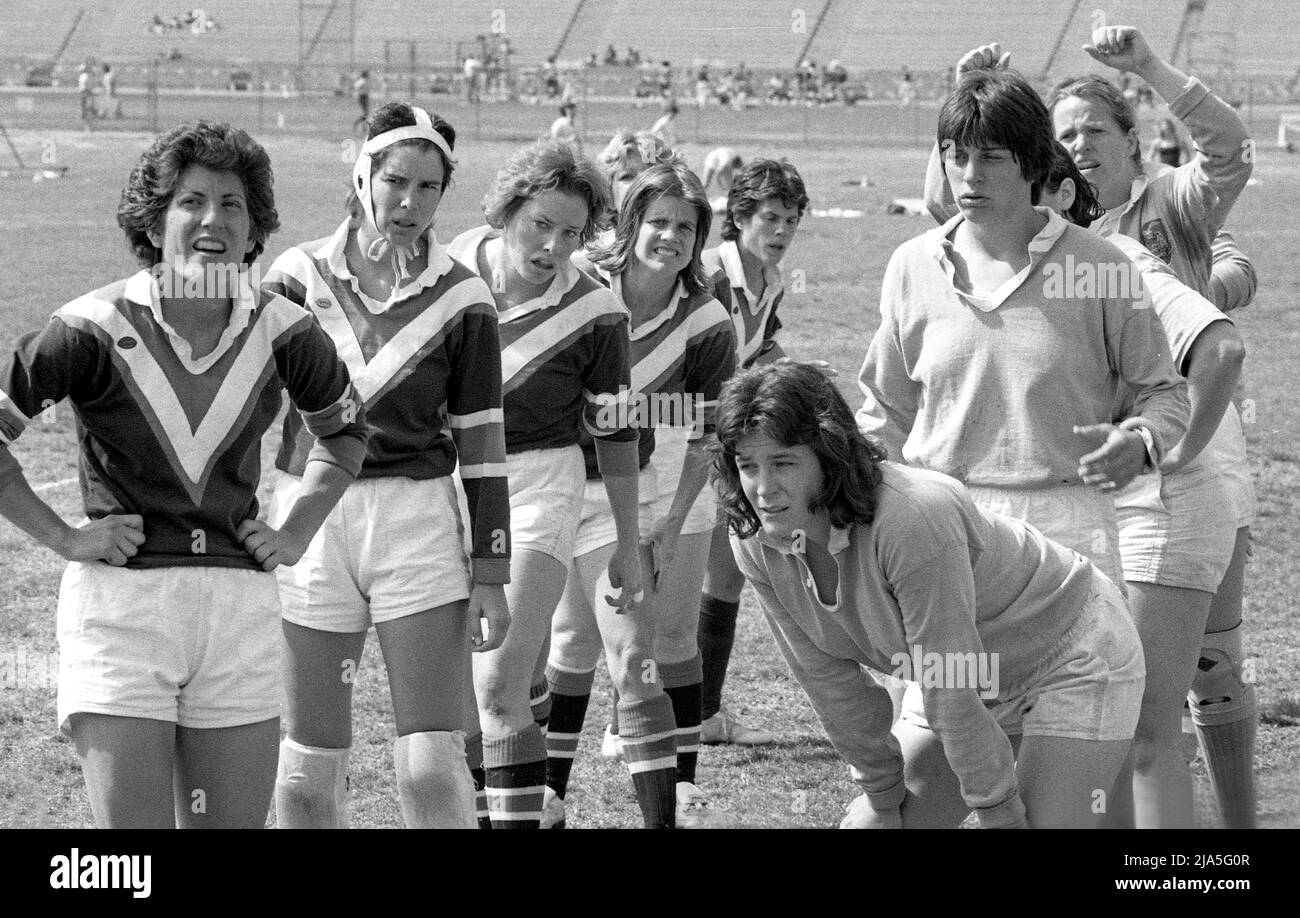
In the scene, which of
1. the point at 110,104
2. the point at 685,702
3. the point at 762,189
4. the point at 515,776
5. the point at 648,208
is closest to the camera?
the point at 515,776

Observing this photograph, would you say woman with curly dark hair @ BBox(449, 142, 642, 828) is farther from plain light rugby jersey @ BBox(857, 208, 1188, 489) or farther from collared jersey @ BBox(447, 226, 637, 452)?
plain light rugby jersey @ BBox(857, 208, 1188, 489)

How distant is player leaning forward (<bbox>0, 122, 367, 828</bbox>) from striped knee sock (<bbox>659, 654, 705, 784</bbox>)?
2066mm

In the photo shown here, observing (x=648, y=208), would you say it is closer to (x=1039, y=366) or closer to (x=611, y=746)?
(x=1039, y=366)

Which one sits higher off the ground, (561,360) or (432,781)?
(561,360)

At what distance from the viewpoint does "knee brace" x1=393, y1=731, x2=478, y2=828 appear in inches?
159

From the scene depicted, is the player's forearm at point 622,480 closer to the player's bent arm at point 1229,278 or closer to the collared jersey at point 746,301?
the collared jersey at point 746,301

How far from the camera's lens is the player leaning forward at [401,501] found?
4.13m

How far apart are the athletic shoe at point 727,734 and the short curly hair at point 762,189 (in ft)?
5.82

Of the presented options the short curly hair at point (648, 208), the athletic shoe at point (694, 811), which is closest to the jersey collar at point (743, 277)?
the short curly hair at point (648, 208)

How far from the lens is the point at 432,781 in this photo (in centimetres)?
404

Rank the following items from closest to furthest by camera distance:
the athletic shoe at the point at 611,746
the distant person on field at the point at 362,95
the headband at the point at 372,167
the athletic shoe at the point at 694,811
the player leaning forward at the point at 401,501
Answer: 1. the player leaning forward at the point at 401,501
2. the headband at the point at 372,167
3. the athletic shoe at the point at 694,811
4. the athletic shoe at the point at 611,746
5. the distant person on field at the point at 362,95

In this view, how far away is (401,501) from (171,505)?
2.32ft

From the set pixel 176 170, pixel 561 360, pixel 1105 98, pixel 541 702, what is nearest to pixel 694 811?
pixel 541 702

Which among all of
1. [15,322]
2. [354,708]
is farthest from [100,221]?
[354,708]
